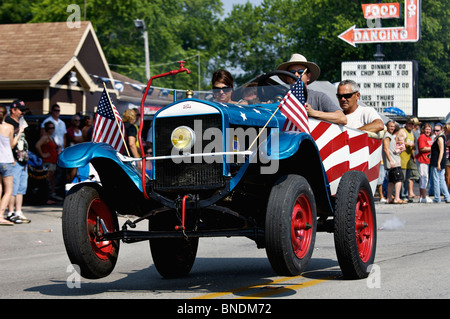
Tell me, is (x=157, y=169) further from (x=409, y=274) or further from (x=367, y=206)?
(x=409, y=274)

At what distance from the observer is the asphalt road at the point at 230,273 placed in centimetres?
625

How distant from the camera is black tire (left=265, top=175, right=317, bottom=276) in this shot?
5.72m

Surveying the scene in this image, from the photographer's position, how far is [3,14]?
49.2 metres

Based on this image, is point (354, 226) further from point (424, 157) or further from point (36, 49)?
point (36, 49)

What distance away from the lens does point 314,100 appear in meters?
7.85

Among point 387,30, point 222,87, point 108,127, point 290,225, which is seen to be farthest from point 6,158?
point 387,30

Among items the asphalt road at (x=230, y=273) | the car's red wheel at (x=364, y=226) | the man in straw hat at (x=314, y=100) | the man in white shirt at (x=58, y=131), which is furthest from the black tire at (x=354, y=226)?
the man in white shirt at (x=58, y=131)

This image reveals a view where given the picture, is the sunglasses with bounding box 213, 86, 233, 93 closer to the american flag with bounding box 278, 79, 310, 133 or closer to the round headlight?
the american flag with bounding box 278, 79, 310, 133

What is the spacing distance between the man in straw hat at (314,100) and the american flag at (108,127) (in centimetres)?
175

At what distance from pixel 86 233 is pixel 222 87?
2.40 meters

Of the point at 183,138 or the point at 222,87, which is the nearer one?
the point at 183,138

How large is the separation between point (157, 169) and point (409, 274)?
2556mm

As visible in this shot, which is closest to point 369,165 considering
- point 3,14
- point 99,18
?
point 99,18

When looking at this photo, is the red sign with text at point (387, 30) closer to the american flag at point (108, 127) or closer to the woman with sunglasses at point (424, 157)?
the woman with sunglasses at point (424, 157)
